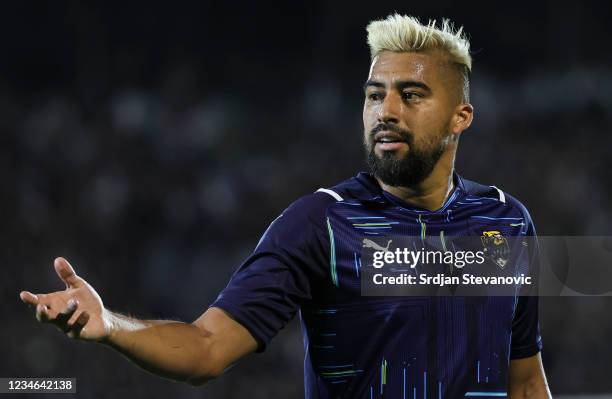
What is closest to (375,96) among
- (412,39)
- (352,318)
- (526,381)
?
(412,39)

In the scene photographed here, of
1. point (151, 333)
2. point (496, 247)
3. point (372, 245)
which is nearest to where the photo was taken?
point (151, 333)

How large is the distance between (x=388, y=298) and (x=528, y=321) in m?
0.67

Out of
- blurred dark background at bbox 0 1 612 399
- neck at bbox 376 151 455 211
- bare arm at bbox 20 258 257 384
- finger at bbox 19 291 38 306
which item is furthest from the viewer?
blurred dark background at bbox 0 1 612 399

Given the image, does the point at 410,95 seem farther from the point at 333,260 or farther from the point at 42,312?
the point at 42,312

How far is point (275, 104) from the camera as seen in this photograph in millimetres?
7902

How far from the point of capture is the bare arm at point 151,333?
201 cm

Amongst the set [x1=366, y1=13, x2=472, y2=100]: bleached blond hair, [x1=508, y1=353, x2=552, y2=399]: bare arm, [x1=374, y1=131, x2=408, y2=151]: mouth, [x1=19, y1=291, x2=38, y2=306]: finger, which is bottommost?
[x1=508, y1=353, x2=552, y2=399]: bare arm

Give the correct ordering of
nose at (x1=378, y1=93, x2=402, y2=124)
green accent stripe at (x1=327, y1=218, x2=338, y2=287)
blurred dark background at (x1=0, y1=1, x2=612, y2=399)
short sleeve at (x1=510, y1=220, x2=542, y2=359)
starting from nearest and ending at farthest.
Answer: green accent stripe at (x1=327, y1=218, x2=338, y2=287) → nose at (x1=378, y1=93, x2=402, y2=124) → short sleeve at (x1=510, y1=220, x2=542, y2=359) → blurred dark background at (x1=0, y1=1, x2=612, y2=399)

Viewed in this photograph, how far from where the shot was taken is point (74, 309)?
6.63 feet

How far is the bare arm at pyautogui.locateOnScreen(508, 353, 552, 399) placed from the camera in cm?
311

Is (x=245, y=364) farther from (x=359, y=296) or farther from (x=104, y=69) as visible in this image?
(x=359, y=296)

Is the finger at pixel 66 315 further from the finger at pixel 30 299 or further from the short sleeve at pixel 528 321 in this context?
the short sleeve at pixel 528 321

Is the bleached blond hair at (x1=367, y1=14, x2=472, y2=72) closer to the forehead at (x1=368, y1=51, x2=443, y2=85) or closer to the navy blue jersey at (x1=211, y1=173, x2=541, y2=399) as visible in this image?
the forehead at (x1=368, y1=51, x2=443, y2=85)

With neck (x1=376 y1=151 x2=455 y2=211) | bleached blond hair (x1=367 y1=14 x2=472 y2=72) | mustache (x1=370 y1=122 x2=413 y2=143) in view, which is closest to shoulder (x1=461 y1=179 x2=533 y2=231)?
neck (x1=376 y1=151 x2=455 y2=211)
